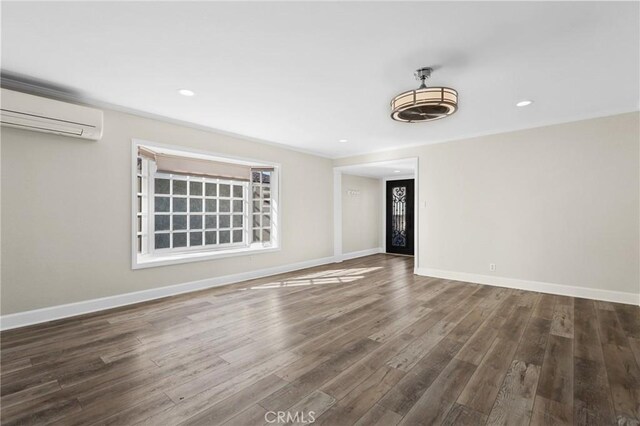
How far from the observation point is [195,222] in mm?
4812

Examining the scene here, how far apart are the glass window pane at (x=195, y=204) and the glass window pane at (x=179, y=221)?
0.63 feet

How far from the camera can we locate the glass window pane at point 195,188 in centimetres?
475

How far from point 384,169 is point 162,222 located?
16.4ft

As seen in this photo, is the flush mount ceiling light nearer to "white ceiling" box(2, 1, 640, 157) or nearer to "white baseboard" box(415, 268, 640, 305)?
"white ceiling" box(2, 1, 640, 157)

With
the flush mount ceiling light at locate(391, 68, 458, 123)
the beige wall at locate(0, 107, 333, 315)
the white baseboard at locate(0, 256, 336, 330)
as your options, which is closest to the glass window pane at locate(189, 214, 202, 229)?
the beige wall at locate(0, 107, 333, 315)

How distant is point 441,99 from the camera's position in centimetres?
245

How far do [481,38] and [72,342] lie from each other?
4385 mm

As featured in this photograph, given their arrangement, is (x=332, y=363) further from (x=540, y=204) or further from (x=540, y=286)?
(x=540, y=204)

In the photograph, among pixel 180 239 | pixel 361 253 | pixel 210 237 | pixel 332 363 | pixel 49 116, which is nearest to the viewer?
pixel 332 363

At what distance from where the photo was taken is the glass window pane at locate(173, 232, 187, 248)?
456cm

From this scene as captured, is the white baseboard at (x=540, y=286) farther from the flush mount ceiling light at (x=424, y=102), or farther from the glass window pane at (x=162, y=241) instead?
the glass window pane at (x=162, y=241)

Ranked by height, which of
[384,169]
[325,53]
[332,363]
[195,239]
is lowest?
[332,363]

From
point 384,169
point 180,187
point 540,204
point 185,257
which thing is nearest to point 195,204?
point 180,187

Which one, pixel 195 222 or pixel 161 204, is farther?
pixel 195 222
